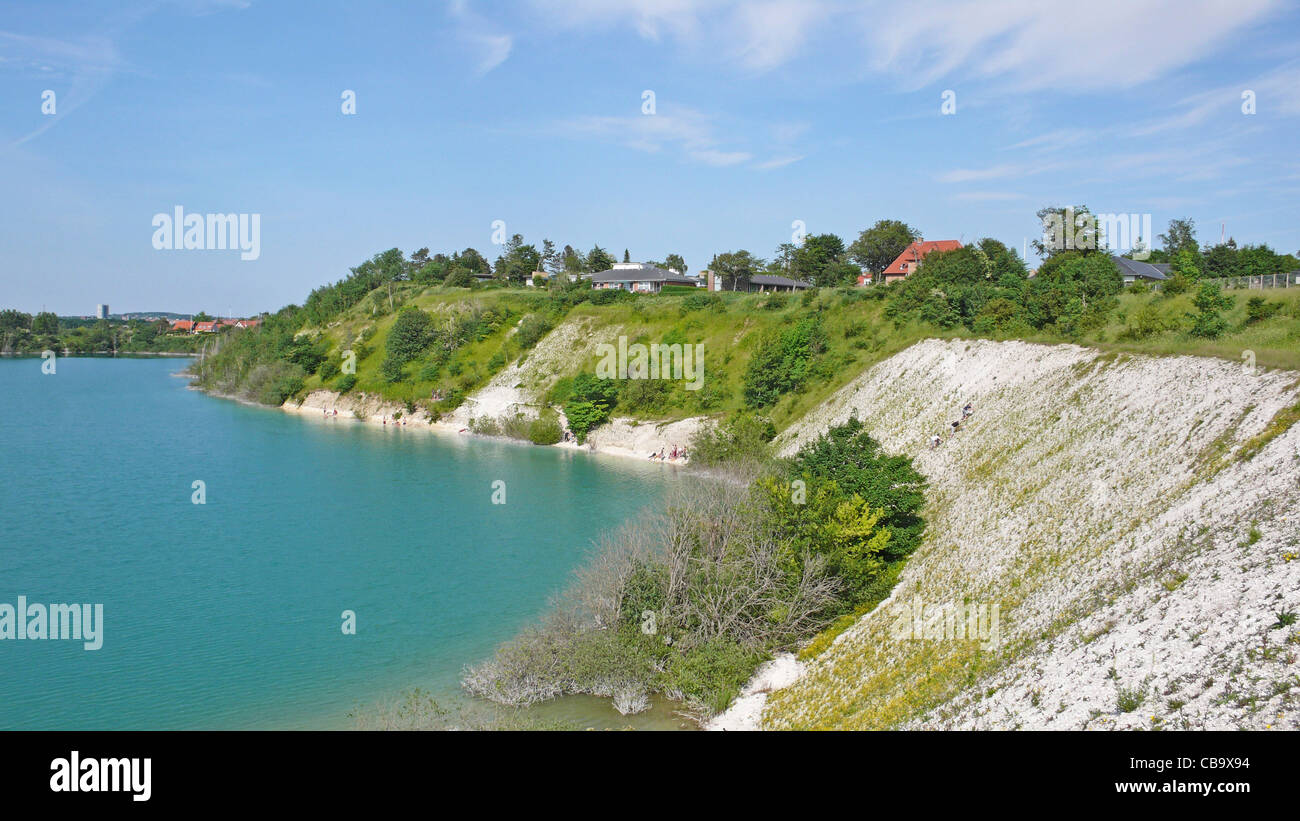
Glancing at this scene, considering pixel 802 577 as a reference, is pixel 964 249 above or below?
above

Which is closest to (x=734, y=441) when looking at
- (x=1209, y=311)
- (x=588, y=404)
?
(x=588, y=404)

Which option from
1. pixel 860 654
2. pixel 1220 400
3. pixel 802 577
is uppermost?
pixel 1220 400

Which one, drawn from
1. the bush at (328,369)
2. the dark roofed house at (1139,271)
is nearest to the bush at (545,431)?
the bush at (328,369)

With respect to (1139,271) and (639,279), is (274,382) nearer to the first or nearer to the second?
(639,279)

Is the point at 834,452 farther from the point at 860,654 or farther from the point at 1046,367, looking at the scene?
the point at 1046,367
